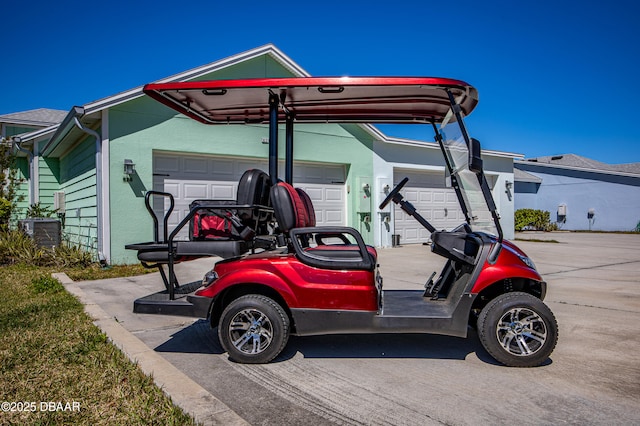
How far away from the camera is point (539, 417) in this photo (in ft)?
8.05

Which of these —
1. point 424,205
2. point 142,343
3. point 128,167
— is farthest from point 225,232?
point 424,205

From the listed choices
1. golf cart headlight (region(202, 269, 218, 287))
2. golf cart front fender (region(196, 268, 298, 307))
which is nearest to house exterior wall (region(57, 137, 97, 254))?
golf cart headlight (region(202, 269, 218, 287))

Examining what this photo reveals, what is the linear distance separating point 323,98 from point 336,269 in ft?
4.99

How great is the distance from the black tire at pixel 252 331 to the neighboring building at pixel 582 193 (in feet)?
78.5

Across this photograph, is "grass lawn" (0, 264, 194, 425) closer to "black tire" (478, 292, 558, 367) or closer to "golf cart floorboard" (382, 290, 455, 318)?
"golf cart floorboard" (382, 290, 455, 318)

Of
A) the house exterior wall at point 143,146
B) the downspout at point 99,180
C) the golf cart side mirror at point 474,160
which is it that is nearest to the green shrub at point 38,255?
the downspout at point 99,180

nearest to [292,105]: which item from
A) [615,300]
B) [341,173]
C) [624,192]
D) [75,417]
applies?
[75,417]

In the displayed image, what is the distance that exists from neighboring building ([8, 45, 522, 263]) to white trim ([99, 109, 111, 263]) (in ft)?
0.06

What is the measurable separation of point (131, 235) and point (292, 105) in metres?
6.13

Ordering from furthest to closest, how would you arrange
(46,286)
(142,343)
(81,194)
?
(81,194) → (46,286) → (142,343)

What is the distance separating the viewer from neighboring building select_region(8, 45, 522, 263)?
28.8ft

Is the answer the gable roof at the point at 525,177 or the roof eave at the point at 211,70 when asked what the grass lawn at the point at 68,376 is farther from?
the gable roof at the point at 525,177

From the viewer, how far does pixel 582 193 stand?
23.7m

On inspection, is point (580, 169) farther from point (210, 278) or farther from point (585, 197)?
point (210, 278)
